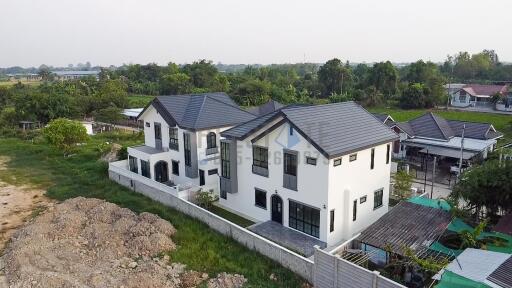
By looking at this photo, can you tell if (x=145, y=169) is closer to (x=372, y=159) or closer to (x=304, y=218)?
(x=304, y=218)

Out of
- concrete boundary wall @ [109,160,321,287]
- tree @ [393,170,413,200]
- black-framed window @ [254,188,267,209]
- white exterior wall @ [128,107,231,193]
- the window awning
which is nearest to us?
concrete boundary wall @ [109,160,321,287]

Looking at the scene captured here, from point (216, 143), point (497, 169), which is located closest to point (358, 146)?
point (497, 169)

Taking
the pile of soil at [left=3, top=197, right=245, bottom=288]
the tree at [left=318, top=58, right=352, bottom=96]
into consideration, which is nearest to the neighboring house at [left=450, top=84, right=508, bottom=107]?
the tree at [left=318, top=58, right=352, bottom=96]

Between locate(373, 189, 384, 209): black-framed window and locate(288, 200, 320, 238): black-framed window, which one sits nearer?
locate(288, 200, 320, 238): black-framed window

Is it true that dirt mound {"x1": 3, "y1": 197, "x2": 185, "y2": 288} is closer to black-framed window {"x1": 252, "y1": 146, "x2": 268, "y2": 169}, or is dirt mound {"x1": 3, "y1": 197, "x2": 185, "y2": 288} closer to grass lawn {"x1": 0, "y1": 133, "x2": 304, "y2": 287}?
grass lawn {"x1": 0, "y1": 133, "x2": 304, "y2": 287}

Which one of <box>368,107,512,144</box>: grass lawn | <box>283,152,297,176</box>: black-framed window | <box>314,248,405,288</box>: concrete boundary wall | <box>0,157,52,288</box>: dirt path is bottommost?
<box>0,157,52,288</box>: dirt path

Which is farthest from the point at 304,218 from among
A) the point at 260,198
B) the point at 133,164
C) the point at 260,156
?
the point at 133,164
